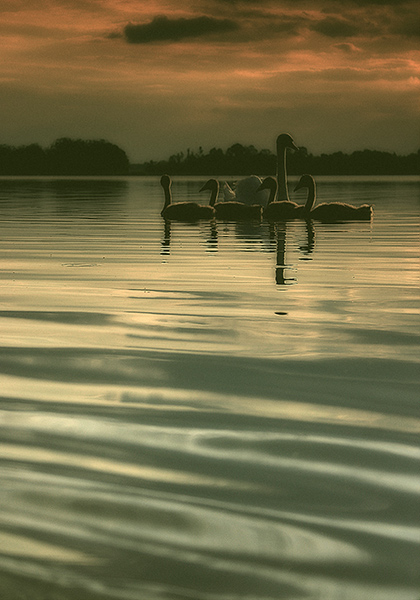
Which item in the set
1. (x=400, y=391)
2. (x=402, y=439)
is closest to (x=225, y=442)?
(x=402, y=439)

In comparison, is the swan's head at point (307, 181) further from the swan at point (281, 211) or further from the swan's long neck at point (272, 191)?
the swan at point (281, 211)

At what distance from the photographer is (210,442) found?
13.4 ft

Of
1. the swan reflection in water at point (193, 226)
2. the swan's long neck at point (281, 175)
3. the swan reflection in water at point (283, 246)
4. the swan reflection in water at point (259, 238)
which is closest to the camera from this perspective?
the swan reflection in water at point (283, 246)

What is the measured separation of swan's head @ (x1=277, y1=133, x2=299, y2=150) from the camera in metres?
26.5

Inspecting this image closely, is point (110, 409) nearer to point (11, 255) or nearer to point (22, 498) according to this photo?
point (22, 498)

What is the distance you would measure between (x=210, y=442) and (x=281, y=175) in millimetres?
21182

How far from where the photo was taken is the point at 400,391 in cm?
503

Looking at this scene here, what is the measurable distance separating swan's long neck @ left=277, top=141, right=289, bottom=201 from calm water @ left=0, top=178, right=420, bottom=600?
47.9ft

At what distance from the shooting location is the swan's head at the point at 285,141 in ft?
86.8

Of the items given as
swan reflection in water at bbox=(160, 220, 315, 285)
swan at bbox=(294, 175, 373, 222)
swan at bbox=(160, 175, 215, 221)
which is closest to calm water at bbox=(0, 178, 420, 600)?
swan reflection in water at bbox=(160, 220, 315, 285)

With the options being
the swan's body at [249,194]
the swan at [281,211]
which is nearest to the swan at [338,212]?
the swan at [281,211]

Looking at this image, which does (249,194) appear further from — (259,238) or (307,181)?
(259,238)

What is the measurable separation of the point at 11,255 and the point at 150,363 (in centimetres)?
774

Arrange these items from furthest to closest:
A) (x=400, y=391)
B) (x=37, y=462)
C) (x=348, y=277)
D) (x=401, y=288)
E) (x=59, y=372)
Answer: (x=348, y=277)
(x=401, y=288)
(x=59, y=372)
(x=400, y=391)
(x=37, y=462)
